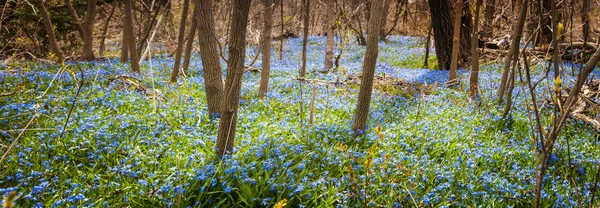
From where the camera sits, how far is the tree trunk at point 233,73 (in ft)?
9.76

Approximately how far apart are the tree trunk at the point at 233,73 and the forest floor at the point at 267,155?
204mm

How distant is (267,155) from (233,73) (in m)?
0.85

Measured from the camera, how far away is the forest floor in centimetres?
290

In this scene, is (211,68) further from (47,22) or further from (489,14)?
(489,14)

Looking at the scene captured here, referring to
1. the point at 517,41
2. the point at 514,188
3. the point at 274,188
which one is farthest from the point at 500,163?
the point at 274,188

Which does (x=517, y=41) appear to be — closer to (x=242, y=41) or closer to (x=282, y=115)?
(x=242, y=41)

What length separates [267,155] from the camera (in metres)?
3.53

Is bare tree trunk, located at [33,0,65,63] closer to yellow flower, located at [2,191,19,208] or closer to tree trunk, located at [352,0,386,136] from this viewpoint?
tree trunk, located at [352,0,386,136]

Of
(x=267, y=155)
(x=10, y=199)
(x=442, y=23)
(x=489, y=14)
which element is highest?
(x=489, y=14)

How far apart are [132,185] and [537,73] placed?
8.88 metres

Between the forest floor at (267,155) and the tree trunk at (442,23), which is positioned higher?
the tree trunk at (442,23)

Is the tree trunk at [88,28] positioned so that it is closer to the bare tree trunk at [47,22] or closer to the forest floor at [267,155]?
the bare tree trunk at [47,22]

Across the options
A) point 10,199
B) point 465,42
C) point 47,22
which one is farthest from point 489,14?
point 10,199

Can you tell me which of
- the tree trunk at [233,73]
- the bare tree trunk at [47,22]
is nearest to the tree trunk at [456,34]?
the tree trunk at [233,73]
